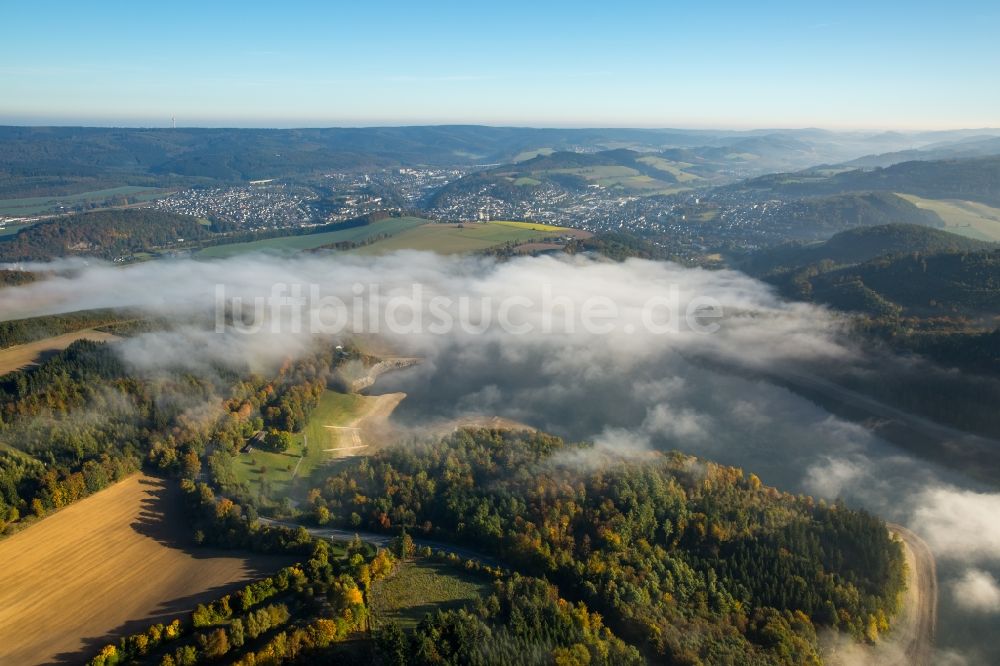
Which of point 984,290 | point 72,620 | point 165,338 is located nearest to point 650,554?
point 72,620

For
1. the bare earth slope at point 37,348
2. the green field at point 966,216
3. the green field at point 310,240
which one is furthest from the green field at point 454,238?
the green field at point 966,216

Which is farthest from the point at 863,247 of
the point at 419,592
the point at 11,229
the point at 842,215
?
the point at 11,229

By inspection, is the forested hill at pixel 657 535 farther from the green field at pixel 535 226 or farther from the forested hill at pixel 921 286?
the green field at pixel 535 226

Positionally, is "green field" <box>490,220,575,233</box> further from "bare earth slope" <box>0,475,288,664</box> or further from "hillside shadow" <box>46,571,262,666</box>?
"hillside shadow" <box>46,571,262,666</box>

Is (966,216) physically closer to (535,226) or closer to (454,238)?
(535,226)

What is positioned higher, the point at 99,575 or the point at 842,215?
the point at 842,215
